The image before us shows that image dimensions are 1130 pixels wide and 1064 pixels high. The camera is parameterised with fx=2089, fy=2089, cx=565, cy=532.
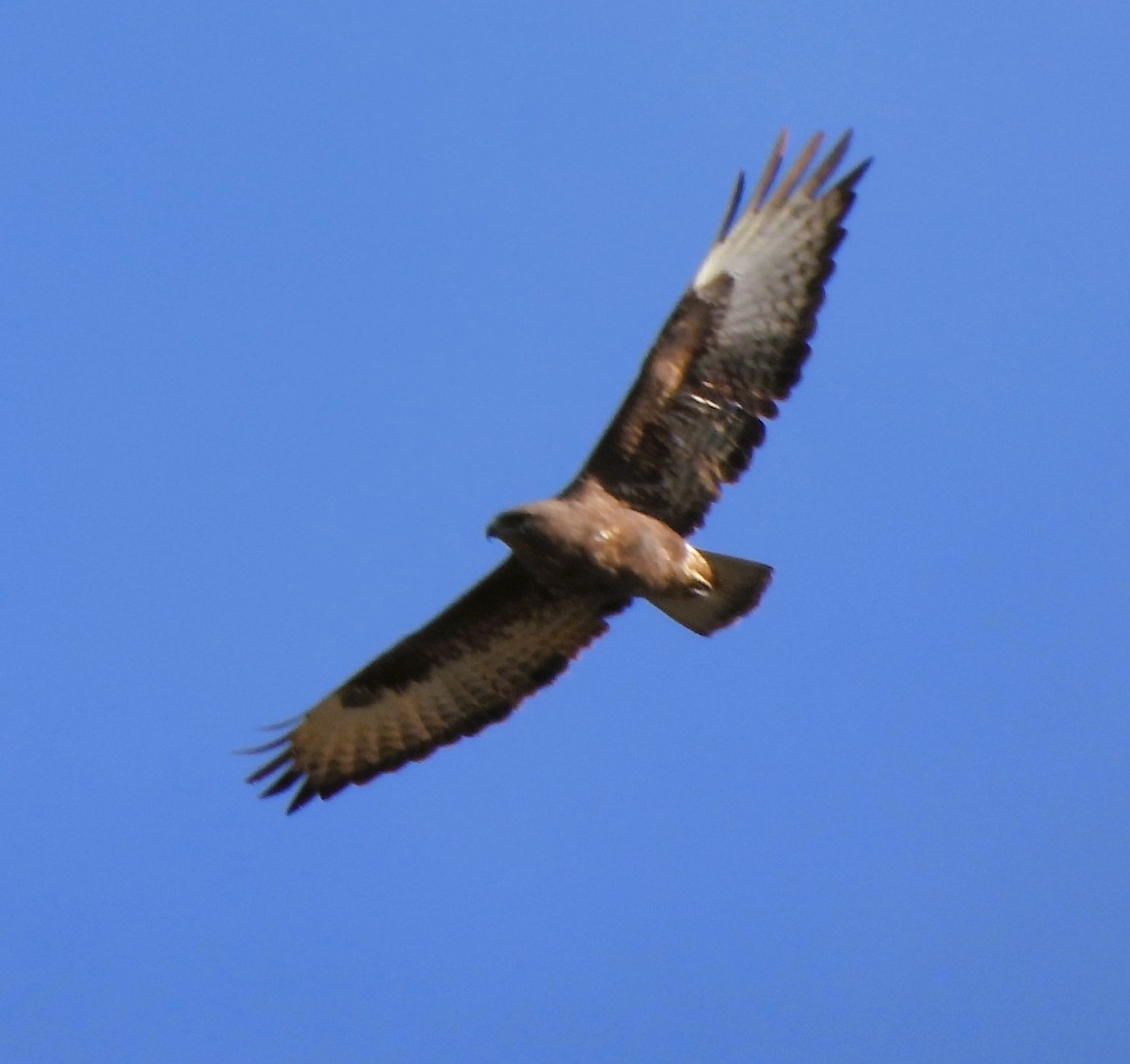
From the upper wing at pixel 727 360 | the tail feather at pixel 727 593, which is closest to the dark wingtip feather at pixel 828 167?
the upper wing at pixel 727 360

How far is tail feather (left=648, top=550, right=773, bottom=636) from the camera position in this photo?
24.4ft

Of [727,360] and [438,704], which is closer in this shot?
[727,360]

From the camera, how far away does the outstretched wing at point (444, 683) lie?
7.91m

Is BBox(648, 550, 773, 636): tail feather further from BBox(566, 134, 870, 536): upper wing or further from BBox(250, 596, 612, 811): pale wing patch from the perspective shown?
BBox(250, 596, 612, 811): pale wing patch

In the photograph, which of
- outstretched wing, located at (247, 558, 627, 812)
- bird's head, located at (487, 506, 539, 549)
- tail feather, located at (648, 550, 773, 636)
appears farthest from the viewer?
outstretched wing, located at (247, 558, 627, 812)

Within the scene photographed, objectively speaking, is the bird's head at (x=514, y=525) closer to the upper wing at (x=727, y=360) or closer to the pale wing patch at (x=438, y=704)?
the upper wing at (x=727, y=360)

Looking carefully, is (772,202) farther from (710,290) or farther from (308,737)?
(308,737)

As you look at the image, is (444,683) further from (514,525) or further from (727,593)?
(727,593)

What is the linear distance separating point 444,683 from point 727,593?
4.35 ft

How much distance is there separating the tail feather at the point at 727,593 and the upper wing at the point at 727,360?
0.75 ft

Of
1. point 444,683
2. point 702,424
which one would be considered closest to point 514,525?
point 702,424

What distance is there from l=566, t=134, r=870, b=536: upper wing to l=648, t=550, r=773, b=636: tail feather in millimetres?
230

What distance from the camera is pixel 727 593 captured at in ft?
24.5

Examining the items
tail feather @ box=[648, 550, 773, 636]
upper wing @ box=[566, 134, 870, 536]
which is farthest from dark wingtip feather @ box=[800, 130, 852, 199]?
tail feather @ box=[648, 550, 773, 636]
